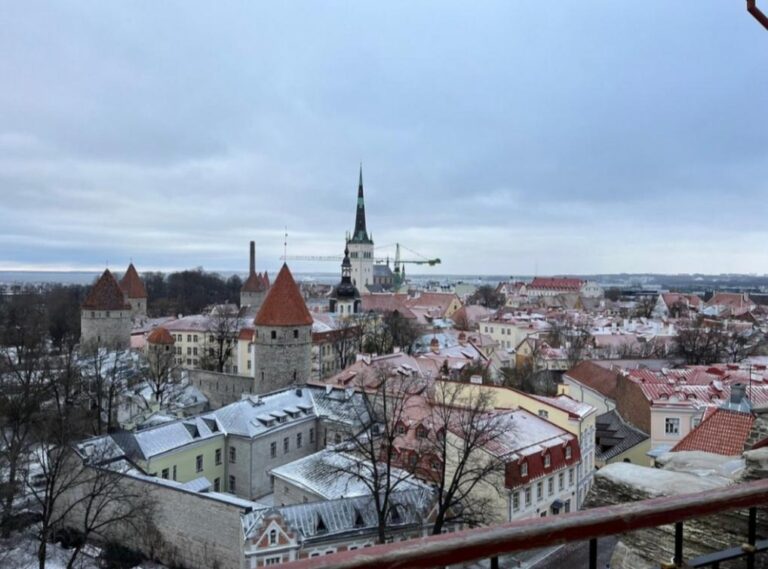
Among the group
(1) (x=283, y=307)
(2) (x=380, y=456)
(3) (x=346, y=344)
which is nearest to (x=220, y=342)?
(3) (x=346, y=344)

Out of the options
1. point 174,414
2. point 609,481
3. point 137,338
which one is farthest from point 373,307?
point 609,481

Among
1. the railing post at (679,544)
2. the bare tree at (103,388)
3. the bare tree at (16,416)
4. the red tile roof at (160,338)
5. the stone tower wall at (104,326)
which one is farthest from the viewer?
the red tile roof at (160,338)

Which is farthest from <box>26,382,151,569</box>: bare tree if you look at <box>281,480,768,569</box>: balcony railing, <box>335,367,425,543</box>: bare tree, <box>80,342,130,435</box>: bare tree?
<box>281,480,768,569</box>: balcony railing

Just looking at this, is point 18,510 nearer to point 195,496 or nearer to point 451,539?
point 195,496

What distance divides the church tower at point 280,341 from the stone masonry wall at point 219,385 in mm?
3064

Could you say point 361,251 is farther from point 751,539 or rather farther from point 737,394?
point 751,539

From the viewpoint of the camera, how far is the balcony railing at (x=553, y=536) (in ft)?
4.72

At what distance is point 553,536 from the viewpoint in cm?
160

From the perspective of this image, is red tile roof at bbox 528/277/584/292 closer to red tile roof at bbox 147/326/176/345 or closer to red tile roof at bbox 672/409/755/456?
red tile roof at bbox 147/326/176/345

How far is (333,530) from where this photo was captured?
13734 mm

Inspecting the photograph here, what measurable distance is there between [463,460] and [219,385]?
2068 centimetres

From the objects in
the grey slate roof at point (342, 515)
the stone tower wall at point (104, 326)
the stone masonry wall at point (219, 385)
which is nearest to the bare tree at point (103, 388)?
the stone masonry wall at point (219, 385)

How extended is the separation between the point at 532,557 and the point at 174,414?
19.5 m

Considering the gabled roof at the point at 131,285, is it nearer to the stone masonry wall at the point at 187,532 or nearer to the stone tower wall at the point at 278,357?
the stone tower wall at the point at 278,357
